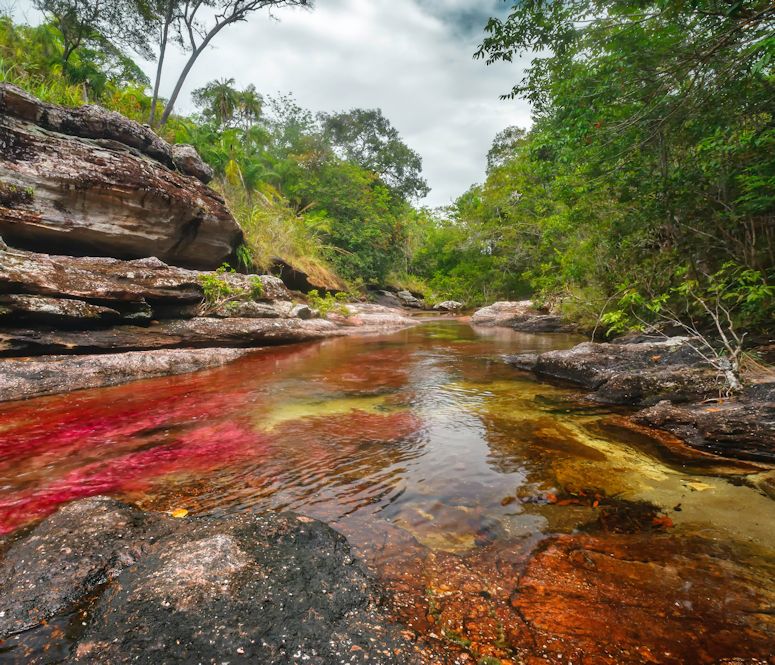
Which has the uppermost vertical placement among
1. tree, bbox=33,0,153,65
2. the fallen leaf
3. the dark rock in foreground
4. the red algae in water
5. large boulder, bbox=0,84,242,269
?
tree, bbox=33,0,153,65

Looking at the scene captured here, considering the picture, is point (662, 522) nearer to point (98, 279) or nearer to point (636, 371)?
point (636, 371)

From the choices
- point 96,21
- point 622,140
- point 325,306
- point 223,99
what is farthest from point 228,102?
point 622,140

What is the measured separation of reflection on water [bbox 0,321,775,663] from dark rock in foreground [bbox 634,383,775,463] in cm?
26

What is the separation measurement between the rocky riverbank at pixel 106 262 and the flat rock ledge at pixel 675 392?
6.34 m

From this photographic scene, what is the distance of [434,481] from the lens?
2.74 metres

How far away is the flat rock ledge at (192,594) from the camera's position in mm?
1205

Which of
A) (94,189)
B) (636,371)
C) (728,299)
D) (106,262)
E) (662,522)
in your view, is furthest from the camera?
(94,189)

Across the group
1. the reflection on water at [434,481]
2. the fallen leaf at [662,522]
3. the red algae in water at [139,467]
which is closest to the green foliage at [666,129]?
the reflection on water at [434,481]

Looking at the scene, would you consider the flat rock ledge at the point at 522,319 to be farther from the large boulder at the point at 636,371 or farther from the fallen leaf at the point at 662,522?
the fallen leaf at the point at 662,522

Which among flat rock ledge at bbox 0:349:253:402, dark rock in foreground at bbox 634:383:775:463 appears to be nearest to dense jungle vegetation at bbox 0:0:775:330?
dark rock in foreground at bbox 634:383:775:463

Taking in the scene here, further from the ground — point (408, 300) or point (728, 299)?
point (728, 299)

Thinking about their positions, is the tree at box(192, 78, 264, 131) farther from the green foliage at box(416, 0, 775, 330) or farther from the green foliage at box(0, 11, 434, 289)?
the green foliage at box(416, 0, 775, 330)

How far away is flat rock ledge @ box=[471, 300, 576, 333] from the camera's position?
14.4 meters

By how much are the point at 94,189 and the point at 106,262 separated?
172cm
